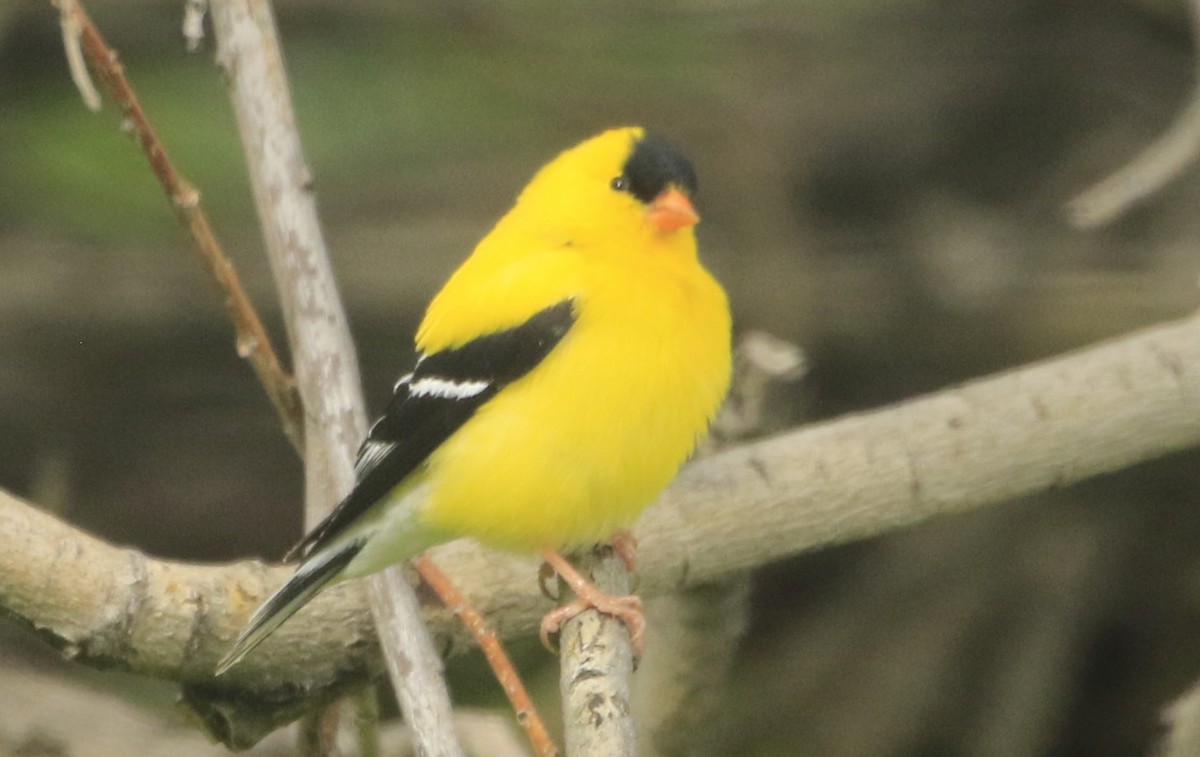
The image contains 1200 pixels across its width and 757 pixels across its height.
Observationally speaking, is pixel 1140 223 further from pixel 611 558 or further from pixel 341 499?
pixel 341 499

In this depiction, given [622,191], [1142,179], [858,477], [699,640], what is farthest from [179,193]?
[1142,179]

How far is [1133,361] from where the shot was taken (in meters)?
2.91

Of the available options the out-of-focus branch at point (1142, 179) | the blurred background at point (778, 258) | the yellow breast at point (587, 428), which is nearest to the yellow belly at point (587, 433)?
the yellow breast at point (587, 428)

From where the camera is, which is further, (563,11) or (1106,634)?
(563,11)

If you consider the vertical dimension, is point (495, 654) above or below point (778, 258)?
above

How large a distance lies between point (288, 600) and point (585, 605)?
17.4 inches

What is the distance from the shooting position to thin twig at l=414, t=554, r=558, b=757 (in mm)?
2076

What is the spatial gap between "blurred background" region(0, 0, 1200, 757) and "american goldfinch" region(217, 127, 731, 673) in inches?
52.4

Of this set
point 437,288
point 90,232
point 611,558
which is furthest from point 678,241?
point 90,232

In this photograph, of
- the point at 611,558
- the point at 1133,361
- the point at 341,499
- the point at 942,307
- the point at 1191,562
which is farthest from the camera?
the point at 942,307

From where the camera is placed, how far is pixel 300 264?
7.91 feet

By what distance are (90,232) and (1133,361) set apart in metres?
2.64

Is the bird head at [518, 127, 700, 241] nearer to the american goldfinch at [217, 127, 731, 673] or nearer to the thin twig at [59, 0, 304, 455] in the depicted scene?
the american goldfinch at [217, 127, 731, 673]

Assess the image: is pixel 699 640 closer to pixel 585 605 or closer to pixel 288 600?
pixel 585 605
